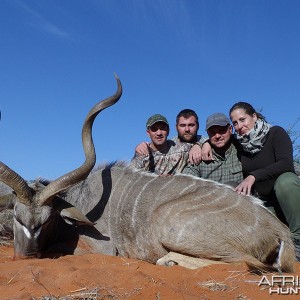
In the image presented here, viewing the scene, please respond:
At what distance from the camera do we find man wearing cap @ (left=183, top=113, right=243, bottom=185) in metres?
4.13

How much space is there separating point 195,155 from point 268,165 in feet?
2.52

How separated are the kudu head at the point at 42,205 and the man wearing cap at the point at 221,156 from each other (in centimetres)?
107

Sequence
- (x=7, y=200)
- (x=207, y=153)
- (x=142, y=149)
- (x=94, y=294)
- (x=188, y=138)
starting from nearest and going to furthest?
(x=94, y=294)
(x=7, y=200)
(x=207, y=153)
(x=142, y=149)
(x=188, y=138)

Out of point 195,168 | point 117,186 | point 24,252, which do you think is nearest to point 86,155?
point 117,186

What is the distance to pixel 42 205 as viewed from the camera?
3.45 meters

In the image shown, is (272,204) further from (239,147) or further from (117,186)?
(117,186)

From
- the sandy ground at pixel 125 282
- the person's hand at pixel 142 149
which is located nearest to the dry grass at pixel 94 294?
the sandy ground at pixel 125 282

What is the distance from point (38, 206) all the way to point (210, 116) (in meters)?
1.86

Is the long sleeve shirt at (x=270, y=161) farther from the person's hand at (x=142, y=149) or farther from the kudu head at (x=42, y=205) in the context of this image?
the kudu head at (x=42, y=205)

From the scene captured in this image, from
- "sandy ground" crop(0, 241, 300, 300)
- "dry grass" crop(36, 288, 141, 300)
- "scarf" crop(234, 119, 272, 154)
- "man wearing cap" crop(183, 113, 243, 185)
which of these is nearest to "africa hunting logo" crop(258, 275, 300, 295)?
"sandy ground" crop(0, 241, 300, 300)

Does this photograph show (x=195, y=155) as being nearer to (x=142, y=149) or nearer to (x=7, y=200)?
(x=142, y=149)

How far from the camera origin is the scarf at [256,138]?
3.84 metres

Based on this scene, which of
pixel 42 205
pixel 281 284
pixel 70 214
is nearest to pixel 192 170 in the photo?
pixel 70 214

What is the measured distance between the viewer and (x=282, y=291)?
224 centimetres
